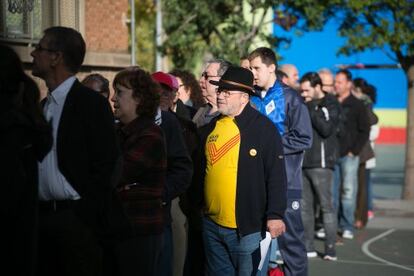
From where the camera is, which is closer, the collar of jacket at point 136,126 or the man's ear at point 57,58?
the man's ear at point 57,58

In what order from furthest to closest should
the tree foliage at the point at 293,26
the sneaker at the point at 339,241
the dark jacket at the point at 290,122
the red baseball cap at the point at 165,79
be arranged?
the tree foliage at the point at 293,26
the sneaker at the point at 339,241
the dark jacket at the point at 290,122
the red baseball cap at the point at 165,79

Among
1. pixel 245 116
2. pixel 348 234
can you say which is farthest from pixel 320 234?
pixel 245 116

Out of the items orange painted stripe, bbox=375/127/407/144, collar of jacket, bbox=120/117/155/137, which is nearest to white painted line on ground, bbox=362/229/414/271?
collar of jacket, bbox=120/117/155/137

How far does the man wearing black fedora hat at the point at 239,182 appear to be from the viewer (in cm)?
704

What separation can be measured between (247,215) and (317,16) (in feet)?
36.0

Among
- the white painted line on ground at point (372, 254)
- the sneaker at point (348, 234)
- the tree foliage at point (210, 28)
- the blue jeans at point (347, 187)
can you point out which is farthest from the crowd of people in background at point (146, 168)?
the tree foliage at point (210, 28)

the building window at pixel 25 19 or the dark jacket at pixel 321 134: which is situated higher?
the building window at pixel 25 19

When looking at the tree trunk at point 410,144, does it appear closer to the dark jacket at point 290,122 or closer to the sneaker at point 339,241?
the sneaker at point 339,241

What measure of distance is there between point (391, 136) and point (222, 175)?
42.6m

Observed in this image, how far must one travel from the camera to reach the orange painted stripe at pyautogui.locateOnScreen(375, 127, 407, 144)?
48656mm

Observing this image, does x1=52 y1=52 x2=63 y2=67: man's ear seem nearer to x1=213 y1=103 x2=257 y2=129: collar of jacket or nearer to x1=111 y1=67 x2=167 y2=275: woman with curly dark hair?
x1=111 y1=67 x2=167 y2=275: woman with curly dark hair

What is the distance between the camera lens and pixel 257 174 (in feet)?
23.3

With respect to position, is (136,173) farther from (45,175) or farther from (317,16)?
(317,16)

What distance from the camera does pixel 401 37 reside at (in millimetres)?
16812
